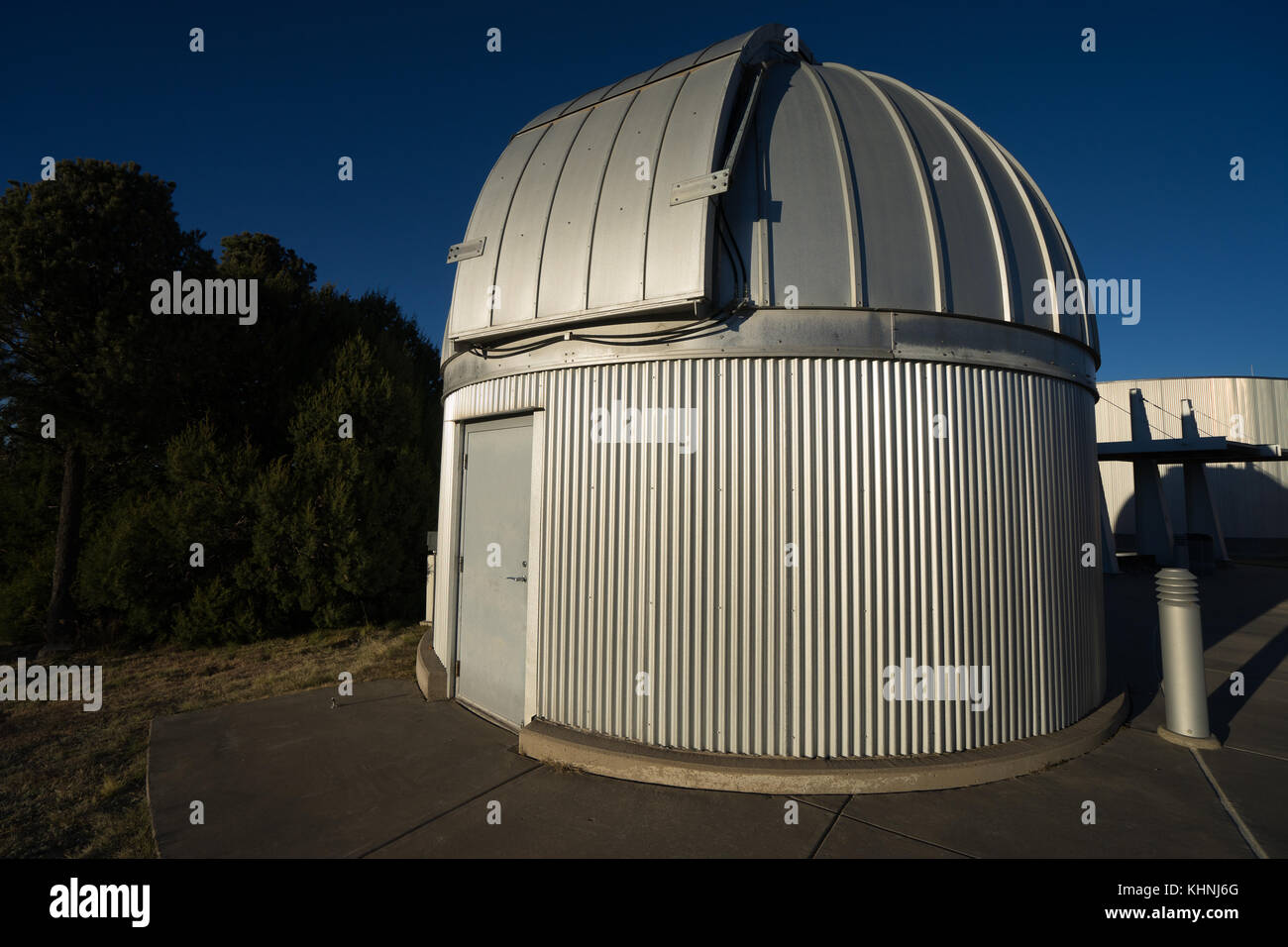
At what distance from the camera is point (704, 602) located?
14.3 feet

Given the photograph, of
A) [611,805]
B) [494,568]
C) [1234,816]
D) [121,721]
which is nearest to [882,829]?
[611,805]

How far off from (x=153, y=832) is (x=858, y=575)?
493 centimetres

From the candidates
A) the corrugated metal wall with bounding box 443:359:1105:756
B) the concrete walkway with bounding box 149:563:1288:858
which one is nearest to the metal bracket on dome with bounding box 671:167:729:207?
the corrugated metal wall with bounding box 443:359:1105:756

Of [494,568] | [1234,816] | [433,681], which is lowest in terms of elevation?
[1234,816]

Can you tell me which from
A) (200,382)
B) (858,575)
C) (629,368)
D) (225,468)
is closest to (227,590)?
(225,468)

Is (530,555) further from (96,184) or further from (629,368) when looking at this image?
(96,184)

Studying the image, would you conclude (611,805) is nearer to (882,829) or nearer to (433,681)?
(882,829)

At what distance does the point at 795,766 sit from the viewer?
13.4 feet

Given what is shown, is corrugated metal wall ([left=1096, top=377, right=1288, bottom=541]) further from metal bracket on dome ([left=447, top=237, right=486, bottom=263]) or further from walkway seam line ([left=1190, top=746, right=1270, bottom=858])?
metal bracket on dome ([left=447, top=237, right=486, bottom=263])

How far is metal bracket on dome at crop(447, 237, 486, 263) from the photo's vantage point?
5777mm

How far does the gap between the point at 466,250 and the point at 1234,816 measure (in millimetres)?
7423

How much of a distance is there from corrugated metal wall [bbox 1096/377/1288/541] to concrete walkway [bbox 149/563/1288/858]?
83.5 ft

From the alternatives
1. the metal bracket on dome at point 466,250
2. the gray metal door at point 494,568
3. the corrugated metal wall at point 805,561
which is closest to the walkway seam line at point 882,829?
the corrugated metal wall at point 805,561

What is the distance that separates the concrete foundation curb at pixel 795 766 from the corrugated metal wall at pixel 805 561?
0.11m
